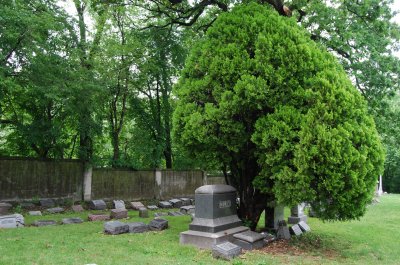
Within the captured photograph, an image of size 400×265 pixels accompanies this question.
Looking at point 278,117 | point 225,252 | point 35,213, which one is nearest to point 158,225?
point 225,252

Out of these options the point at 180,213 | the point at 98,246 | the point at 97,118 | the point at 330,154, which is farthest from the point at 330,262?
the point at 97,118

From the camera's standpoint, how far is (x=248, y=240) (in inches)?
284

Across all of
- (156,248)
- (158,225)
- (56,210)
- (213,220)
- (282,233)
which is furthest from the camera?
(56,210)

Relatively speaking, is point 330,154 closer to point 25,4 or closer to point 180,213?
point 180,213

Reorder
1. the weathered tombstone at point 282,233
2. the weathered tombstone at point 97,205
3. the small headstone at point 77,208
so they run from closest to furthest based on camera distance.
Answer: the weathered tombstone at point 282,233, the small headstone at point 77,208, the weathered tombstone at point 97,205

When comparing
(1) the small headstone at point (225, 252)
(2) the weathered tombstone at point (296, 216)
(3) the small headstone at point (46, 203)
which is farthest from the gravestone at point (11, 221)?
(2) the weathered tombstone at point (296, 216)

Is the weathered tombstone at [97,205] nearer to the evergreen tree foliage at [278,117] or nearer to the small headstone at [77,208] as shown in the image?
the small headstone at [77,208]

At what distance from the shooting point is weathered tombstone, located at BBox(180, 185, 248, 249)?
23.8 feet

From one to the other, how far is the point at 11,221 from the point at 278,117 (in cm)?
736

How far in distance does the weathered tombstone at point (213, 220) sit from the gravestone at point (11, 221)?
4.85 meters

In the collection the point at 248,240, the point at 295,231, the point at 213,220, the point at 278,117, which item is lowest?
the point at 295,231

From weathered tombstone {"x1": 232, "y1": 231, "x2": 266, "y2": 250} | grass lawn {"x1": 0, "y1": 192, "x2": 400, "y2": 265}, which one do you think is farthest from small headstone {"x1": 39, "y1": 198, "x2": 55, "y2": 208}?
weathered tombstone {"x1": 232, "y1": 231, "x2": 266, "y2": 250}

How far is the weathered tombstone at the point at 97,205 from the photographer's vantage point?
14.0 meters

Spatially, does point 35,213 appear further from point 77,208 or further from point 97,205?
point 97,205
